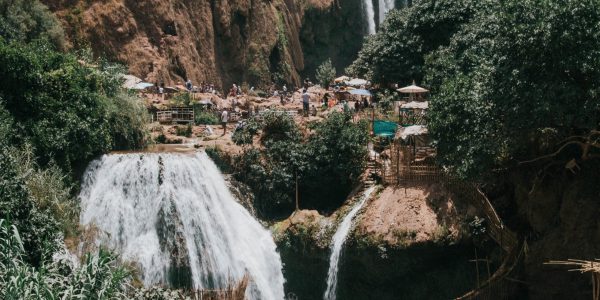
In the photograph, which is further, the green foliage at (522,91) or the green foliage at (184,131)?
the green foliage at (184,131)

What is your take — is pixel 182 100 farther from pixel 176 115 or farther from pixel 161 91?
pixel 161 91

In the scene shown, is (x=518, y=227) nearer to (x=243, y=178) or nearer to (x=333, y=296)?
(x=333, y=296)

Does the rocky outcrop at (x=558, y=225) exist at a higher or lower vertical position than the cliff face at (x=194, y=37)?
lower

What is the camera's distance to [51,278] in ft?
61.1

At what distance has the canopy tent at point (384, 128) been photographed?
3068cm

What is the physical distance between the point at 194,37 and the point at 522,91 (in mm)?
24919

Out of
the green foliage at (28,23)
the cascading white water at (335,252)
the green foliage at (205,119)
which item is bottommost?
the cascading white water at (335,252)

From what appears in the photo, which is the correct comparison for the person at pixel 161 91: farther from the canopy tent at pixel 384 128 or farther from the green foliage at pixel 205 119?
the canopy tent at pixel 384 128

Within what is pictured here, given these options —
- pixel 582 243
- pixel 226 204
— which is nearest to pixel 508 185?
pixel 582 243

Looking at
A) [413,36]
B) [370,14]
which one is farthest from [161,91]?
[370,14]

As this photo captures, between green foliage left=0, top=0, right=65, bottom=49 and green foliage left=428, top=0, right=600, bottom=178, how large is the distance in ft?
54.1

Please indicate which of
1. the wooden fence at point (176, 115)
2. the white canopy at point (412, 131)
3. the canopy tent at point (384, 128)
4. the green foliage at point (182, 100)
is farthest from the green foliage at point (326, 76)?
the white canopy at point (412, 131)

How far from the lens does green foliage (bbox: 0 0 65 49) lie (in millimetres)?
31234

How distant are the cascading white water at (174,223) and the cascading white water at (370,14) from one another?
36.2 m
